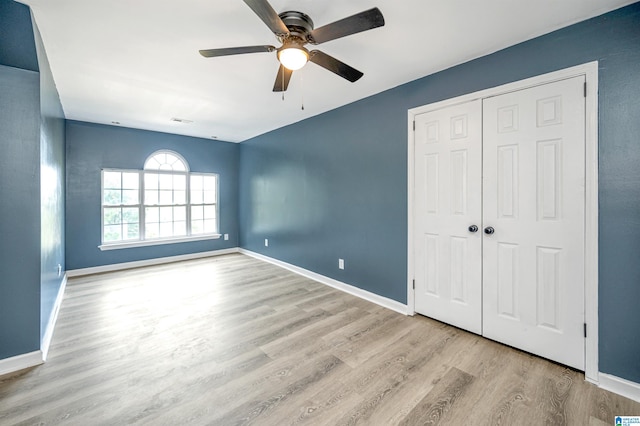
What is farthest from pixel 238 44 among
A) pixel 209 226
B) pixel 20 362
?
pixel 209 226

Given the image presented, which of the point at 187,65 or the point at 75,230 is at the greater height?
the point at 187,65

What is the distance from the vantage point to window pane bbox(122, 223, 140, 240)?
479 centimetres

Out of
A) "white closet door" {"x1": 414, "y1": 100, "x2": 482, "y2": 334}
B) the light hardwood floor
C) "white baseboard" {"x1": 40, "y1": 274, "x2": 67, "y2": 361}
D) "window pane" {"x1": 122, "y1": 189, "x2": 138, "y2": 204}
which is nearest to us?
the light hardwood floor

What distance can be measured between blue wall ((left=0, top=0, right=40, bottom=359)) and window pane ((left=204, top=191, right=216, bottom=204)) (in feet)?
12.4

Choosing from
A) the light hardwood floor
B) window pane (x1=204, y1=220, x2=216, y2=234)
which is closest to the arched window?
window pane (x1=204, y1=220, x2=216, y2=234)

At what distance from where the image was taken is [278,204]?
486 centimetres

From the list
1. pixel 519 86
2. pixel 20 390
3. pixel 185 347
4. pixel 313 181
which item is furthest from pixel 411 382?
pixel 313 181

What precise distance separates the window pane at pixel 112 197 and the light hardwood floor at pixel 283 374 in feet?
7.48

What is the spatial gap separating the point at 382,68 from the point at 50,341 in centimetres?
391

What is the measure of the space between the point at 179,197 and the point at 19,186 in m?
3.56

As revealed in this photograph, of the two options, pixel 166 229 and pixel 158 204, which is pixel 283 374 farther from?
pixel 158 204

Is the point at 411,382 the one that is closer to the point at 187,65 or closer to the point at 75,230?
the point at 187,65

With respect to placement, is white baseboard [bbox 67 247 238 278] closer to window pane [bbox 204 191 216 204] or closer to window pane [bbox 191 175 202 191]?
window pane [bbox 204 191 216 204]

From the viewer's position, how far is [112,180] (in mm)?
4641
